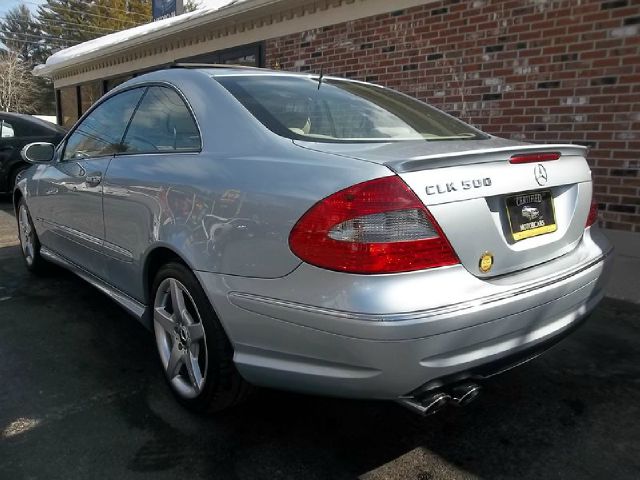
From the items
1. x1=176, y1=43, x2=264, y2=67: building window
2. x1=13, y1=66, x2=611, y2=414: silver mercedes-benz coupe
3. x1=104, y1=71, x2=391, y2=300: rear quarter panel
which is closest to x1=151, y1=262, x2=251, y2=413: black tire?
x1=13, y1=66, x2=611, y2=414: silver mercedes-benz coupe

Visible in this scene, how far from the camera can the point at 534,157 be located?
2137 mm

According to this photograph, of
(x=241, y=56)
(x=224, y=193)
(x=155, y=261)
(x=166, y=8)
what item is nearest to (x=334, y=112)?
(x=224, y=193)

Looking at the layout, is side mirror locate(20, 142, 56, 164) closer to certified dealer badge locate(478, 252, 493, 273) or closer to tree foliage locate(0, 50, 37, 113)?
certified dealer badge locate(478, 252, 493, 273)

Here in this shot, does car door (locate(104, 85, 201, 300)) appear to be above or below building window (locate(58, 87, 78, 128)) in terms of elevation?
below

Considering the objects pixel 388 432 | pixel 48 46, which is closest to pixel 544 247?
pixel 388 432

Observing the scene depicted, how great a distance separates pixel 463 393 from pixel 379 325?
0.44 metres

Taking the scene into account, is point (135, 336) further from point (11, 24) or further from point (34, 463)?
point (11, 24)

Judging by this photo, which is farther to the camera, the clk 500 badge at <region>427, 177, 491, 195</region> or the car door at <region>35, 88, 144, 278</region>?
the car door at <region>35, 88, 144, 278</region>

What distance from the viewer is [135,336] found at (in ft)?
11.0

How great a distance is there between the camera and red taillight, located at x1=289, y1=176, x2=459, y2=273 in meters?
1.75

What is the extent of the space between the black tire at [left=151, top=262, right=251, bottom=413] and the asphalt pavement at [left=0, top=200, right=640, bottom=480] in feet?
0.46

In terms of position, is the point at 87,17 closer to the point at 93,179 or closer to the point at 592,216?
the point at 93,179

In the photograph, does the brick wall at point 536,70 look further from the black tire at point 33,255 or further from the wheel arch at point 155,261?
the black tire at point 33,255

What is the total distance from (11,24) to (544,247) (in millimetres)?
67507
